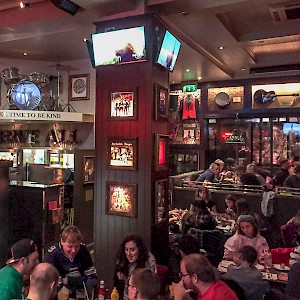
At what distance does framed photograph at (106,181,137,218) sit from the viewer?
5.16 metres

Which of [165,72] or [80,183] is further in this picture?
[80,183]

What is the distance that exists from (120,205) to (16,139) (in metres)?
6.19

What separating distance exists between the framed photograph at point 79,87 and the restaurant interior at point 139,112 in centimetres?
3

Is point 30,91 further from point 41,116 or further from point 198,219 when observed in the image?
point 198,219

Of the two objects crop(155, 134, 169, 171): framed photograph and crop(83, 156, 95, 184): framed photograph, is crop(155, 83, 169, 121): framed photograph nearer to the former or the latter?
crop(155, 134, 169, 171): framed photograph

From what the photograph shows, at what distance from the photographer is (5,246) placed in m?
5.94

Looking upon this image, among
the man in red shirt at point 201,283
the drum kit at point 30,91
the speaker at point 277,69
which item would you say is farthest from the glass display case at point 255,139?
the man in red shirt at point 201,283

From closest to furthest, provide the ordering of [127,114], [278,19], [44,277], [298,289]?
1. [44,277]
2. [298,289]
3. [127,114]
4. [278,19]

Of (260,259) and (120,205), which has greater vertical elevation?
(120,205)

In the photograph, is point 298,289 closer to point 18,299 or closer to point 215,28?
point 18,299

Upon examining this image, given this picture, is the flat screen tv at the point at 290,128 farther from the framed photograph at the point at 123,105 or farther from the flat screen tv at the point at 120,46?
the flat screen tv at the point at 120,46

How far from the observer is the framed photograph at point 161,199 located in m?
5.20

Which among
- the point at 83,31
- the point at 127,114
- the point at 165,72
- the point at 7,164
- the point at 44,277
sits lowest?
the point at 44,277

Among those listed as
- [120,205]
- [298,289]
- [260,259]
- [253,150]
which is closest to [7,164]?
[120,205]
